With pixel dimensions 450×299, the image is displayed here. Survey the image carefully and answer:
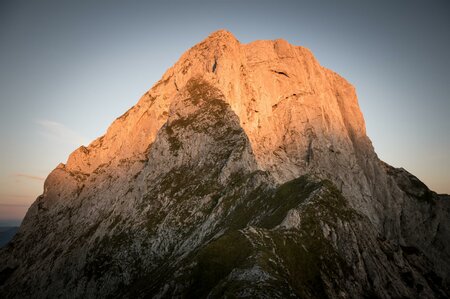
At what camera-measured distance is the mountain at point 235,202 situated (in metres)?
59.6

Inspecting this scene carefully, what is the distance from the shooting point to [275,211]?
239ft

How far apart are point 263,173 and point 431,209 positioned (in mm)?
111137

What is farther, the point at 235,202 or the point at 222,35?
the point at 222,35

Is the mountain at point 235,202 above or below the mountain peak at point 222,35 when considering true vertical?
below

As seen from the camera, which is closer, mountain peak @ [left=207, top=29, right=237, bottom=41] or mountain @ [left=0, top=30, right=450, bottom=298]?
mountain @ [left=0, top=30, right=450, bottom=298]

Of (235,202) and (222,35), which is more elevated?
(222,35)

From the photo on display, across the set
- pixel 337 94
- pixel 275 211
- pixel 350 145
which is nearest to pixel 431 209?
pixel 350 145

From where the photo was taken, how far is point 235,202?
287 ft

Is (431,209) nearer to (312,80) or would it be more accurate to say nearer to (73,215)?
(312,80)

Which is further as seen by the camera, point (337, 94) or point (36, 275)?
point (337, 94)

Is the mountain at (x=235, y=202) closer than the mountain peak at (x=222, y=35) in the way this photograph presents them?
Yes

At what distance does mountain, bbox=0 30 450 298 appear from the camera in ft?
196

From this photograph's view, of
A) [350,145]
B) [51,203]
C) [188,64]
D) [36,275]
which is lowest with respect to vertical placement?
[36,275]

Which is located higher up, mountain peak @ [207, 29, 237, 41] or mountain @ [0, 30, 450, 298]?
mountain peak @ [207, 29, 237, 41]
